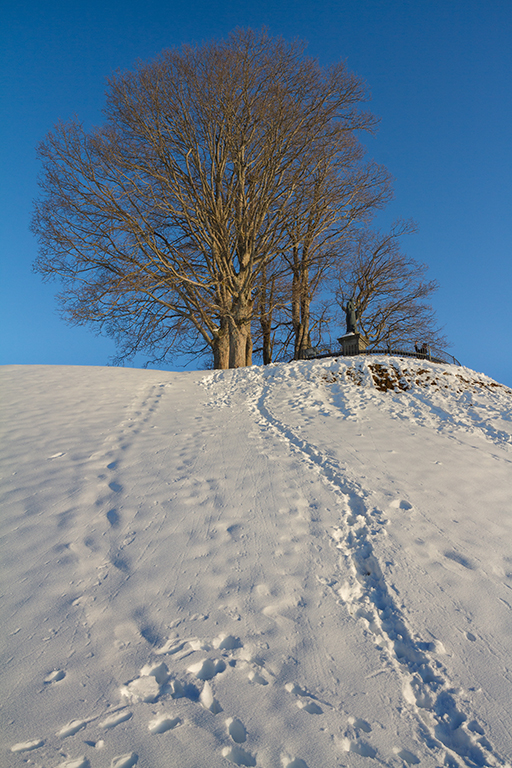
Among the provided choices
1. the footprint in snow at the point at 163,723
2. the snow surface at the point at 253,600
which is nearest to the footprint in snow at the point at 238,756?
the snow surface at the point at 253,600

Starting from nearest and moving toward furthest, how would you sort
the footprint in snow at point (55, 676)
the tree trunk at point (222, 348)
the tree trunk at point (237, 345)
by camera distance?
the footprint in snow at point (55, 676), the tree trunk at point (237, 345), the tree trunk at point (222, 348)

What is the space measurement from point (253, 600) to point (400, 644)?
104 cm

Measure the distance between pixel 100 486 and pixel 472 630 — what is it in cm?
388

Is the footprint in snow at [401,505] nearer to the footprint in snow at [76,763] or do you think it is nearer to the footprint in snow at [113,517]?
the footprint in snow at [113,517]

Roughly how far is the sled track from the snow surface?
0.01 m

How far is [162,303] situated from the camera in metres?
12.8

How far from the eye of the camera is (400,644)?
257 centimetres

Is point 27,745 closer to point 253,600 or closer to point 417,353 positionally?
point 253,600

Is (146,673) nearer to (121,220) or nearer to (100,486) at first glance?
(100,486)

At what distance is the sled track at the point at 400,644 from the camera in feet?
6.51

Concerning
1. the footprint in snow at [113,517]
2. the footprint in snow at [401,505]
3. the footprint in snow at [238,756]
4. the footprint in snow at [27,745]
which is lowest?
the footprint in snow at [238,756]

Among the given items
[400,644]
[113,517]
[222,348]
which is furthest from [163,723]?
[222,348]

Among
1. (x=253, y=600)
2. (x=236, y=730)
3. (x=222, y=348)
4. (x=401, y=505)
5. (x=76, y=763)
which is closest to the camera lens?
(x=76, y=763)

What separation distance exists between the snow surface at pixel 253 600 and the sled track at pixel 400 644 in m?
0.01
